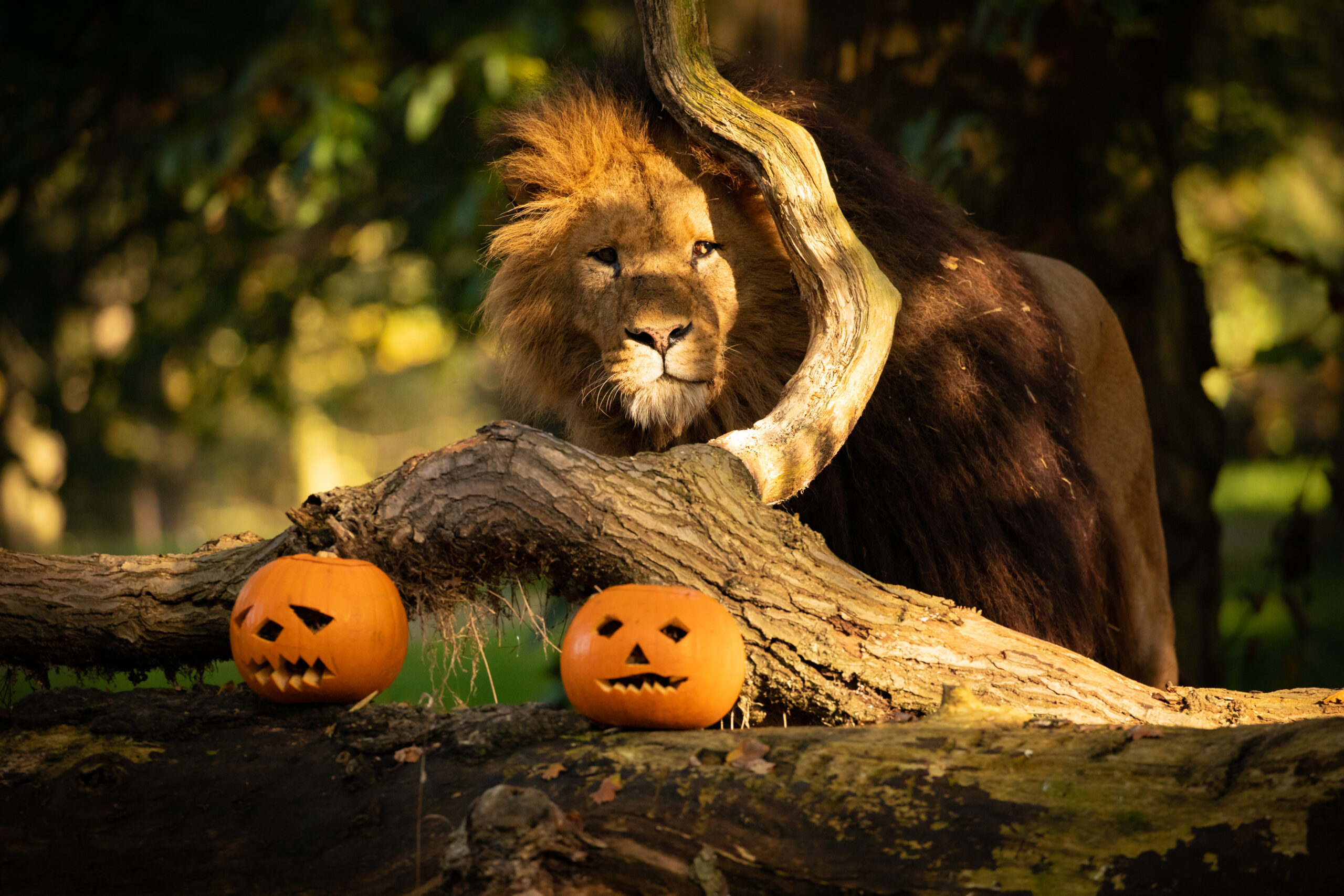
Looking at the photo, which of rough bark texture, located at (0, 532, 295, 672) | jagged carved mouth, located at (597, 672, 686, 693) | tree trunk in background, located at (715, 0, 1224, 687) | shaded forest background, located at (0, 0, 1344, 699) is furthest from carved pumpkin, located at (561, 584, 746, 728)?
tree trunk in background, located at (715, 0, 1224, 687)

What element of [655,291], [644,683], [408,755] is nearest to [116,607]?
[408,755]

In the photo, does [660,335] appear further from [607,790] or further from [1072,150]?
[1072,150]

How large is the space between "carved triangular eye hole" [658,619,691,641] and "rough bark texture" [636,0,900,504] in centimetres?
44

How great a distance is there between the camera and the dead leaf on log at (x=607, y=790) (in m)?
1.91

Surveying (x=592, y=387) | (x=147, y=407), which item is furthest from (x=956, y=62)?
(x=147, y=407)

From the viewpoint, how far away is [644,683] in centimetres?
220

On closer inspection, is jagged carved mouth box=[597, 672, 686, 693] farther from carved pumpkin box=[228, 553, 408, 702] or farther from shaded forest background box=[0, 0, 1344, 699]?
shaded forest background box=[0, 0, 1344, 699]

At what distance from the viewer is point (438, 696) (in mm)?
2645

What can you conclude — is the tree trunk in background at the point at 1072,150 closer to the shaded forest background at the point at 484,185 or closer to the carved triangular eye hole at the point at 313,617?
the shaded forest background at the point at 484,185

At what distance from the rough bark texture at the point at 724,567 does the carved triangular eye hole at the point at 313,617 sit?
0.17 metres

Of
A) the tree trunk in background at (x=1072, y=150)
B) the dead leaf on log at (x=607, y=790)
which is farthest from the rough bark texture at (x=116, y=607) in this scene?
the tree trunk in background at (x=1072, y=150)

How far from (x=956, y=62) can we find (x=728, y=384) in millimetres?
2315

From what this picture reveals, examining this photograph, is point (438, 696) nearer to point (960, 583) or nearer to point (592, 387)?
point (592, 387)

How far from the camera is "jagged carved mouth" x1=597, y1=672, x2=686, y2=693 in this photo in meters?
2.18
